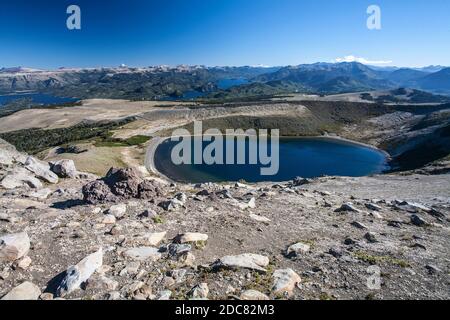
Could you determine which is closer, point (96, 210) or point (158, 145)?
point (96, 210)

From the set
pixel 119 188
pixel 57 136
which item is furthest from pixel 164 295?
pixel 57 136

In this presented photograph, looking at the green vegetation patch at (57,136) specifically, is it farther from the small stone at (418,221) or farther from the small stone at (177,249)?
Result: the small stone at (418,221)

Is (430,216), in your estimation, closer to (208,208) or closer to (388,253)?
(388,253)

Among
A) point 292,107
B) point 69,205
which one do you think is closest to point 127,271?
point 69,205

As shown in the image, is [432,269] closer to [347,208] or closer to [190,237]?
[347,208]

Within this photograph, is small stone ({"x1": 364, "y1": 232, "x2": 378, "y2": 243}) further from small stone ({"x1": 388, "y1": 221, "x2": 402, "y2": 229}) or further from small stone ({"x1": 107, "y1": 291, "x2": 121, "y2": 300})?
small stone ({"x1": 107, "y1": 291, "x2": 121, "y2": 300})

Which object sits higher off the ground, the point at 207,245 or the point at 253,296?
the point at 207,245

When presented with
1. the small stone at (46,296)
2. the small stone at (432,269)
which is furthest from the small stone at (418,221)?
the small stone at (46,296)
